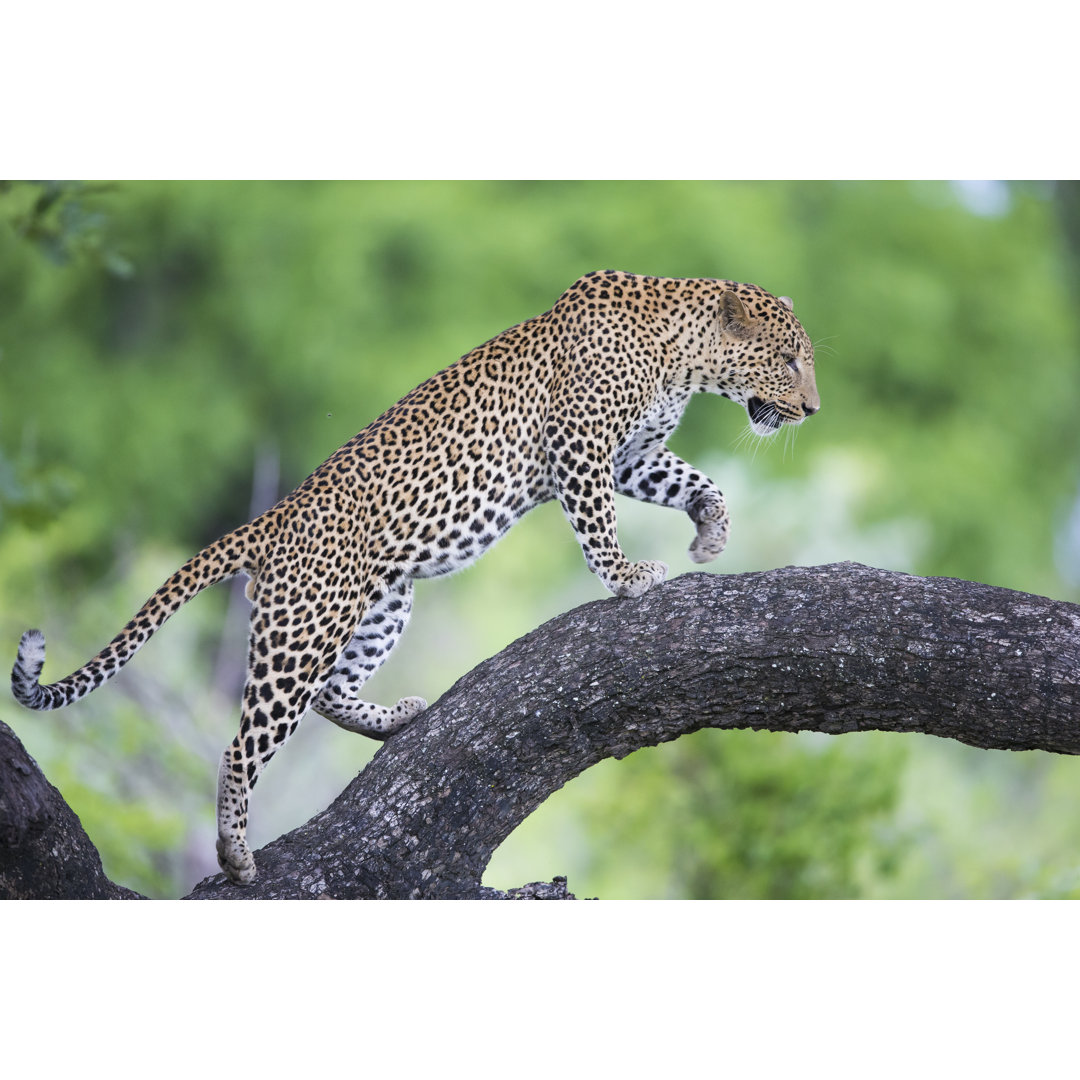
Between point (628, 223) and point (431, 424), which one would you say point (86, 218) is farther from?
point (628, 223)

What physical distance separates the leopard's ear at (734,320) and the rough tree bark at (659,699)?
1.32 metres

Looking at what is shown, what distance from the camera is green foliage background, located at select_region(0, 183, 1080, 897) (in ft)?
26.3

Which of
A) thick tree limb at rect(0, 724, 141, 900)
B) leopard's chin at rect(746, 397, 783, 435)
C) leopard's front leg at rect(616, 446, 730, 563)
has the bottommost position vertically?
thick tree limb at rect(0, 724, 141, 900)

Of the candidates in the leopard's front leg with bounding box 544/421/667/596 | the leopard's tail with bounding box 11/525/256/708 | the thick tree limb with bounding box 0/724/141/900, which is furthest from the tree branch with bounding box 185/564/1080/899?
the leopard's tail with bounding box 11/525/256/708

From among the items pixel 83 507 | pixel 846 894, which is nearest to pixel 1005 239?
pixel 846 894

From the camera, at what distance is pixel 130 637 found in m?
5.33

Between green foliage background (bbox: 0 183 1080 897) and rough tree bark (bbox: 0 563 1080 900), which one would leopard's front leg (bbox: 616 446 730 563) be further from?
green foliage background (bbox: 0 183 1080 897)

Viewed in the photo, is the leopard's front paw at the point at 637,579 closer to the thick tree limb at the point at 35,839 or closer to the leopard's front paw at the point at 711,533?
the leopard's front paw at the point at 711,533

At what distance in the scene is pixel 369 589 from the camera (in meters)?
5.52

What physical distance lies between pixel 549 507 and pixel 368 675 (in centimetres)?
341

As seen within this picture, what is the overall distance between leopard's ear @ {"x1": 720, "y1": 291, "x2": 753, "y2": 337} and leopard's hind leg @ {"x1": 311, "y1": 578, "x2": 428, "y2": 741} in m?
1.80

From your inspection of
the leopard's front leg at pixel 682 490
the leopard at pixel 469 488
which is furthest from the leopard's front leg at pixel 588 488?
the leopard's front leg at pixel 682 490

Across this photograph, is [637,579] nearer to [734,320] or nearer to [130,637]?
[734,320]

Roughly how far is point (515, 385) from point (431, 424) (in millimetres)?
400
